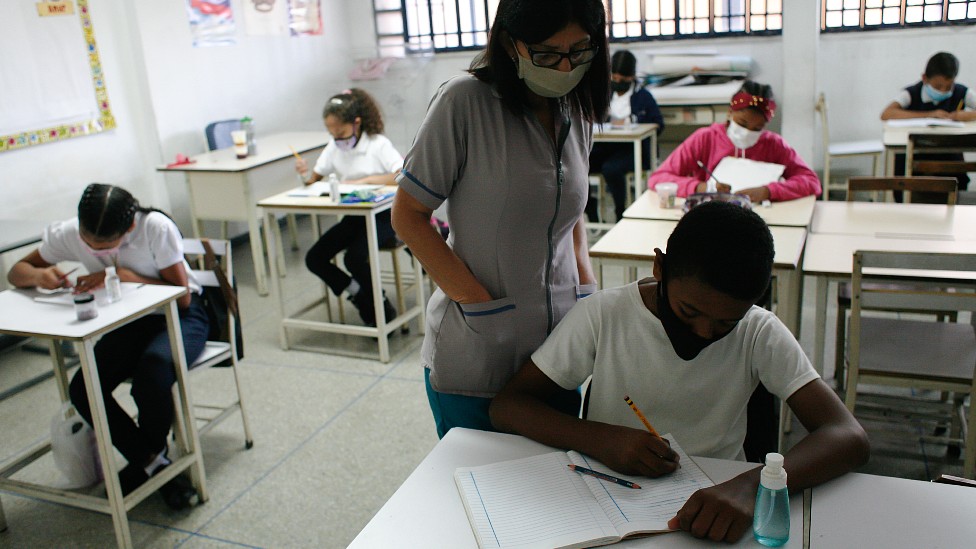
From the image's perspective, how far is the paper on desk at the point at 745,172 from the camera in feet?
10.6

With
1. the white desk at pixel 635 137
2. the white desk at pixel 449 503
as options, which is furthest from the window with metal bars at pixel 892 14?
the white desk at pixel 449 503

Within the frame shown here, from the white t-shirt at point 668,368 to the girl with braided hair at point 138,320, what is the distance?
1572mm

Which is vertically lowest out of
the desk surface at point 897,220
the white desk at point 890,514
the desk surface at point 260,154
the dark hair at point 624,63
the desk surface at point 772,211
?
the desk surface at point 897,220

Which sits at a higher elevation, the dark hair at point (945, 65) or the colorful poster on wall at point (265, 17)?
the colorful poster on wall at point (265, 17)

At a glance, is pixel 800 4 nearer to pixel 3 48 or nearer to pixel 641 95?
pixel 641 95

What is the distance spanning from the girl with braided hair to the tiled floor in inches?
7.4

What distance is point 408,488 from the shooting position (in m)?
1.26

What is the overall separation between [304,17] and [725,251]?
6154 mm

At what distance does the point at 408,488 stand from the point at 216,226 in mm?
4837

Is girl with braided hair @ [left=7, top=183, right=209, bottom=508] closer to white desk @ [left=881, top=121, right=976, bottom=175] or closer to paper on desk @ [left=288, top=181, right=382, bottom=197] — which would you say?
paper on desk @ [left=288, top=181, right=382, bottom=197]

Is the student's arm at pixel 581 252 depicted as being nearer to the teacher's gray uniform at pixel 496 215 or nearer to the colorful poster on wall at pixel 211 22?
the teacher's gray uniform at pixel 496 215

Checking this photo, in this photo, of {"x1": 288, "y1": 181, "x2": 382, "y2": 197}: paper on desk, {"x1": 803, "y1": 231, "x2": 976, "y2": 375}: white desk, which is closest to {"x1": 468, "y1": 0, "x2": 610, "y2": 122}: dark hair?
{"x1": 803, "y1": 231, "x2": 976, "y2": 375}: white desk

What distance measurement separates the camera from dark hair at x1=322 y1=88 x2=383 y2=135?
407cm

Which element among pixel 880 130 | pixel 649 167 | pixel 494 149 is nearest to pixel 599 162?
pixel 649 167
